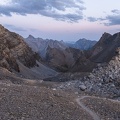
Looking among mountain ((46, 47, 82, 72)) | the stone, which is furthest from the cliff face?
the stone

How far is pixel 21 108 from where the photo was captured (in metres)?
23.2

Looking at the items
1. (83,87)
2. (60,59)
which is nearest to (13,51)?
(60,59)

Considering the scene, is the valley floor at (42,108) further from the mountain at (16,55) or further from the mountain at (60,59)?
the mountain at (60,59)

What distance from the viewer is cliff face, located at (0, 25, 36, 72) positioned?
95.1 meters

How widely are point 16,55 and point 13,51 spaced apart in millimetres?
1865

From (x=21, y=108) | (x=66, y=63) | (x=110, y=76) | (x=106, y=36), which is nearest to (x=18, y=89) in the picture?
(x=21, y=108)

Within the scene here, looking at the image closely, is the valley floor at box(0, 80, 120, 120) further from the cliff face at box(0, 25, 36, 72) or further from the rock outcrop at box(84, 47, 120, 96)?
the cliff face at box(0, 25, 36, 72)

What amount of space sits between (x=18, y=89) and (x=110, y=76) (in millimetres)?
29087

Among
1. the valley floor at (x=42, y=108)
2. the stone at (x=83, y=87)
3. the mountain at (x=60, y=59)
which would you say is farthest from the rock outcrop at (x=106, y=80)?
the mountain at (x=60, y=59)

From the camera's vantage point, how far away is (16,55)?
122 metres

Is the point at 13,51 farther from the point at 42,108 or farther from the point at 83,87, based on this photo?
the point at 42,108

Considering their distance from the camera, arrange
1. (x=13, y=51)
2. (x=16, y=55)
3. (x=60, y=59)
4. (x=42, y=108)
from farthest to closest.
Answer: (x=60, y=59) < (x=16, y=55) < (x=13, y=51) < (x=42, y=108)

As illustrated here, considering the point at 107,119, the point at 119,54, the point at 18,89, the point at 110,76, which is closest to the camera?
the point at 107,119

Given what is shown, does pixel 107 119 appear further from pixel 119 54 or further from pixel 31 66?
pixel 31 66
